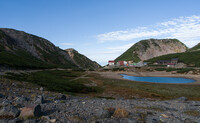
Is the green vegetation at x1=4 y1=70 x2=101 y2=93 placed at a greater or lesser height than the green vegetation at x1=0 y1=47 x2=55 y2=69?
lesser

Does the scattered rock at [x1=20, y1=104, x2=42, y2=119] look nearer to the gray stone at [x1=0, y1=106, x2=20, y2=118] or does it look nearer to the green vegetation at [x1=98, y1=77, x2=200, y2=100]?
the gray stone at [x1=0, y1=106, x2=20, y2=118]

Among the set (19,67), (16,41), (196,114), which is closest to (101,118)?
(196,114)

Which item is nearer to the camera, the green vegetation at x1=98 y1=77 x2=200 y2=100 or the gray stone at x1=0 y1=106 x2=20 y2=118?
the gray stone at x1=0 y1=106 x2=20 y2=118

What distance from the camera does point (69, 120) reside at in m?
11.7

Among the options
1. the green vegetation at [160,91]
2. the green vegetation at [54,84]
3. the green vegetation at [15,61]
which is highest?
the green vegetation at [15,61]

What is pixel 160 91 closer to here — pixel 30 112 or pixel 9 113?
pixel 30 112

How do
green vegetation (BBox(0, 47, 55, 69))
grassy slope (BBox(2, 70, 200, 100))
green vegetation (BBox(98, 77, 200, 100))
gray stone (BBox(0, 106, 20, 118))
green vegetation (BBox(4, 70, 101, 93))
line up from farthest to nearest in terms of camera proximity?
green vegetation (BBox(0, 47, 55, 69)) < green vegetation (BBox(98, 77, 200, 100)) < grassy slope (BBox(2, 70, 200, 100)) < green vegetation (BBox(4, 70, 101, 93)) < gray stone (BBox(0, 106, 20, 118))

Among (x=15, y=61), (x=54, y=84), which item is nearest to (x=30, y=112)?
(x=54, y=84)

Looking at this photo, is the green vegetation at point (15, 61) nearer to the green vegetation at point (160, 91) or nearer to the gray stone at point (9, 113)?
the green vegetation at point (160, 91)

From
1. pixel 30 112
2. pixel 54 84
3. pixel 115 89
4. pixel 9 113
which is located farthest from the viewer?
pixel 115 89

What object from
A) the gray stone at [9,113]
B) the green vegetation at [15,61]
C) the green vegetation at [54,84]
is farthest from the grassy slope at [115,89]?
the green vegetation at [15,61]

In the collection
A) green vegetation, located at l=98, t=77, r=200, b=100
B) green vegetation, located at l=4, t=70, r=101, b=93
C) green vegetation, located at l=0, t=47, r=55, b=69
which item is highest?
green vegetation, located at l=0, t=47, r=55, b=69

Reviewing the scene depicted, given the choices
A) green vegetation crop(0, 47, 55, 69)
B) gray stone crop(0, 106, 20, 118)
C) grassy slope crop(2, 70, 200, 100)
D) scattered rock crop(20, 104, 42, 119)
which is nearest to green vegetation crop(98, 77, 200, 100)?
grassy slope crop(2, 70, 200, 100)

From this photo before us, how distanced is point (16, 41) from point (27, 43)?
1308 cm
